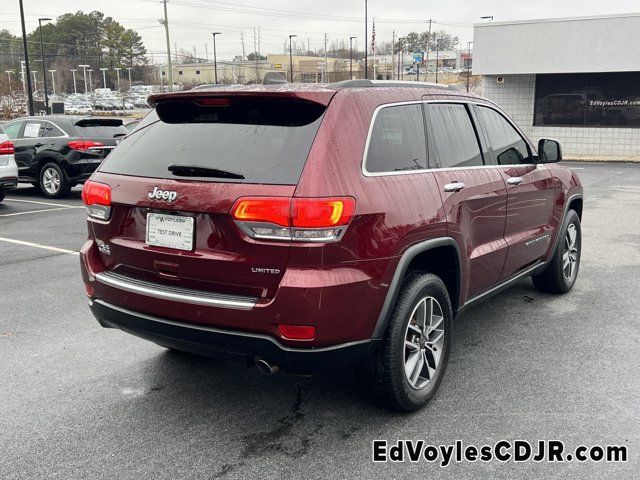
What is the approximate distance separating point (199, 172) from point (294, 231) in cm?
65

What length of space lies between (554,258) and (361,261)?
3157mm

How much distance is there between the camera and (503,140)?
4812 millimetres

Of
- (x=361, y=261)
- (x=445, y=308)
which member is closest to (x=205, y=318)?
(x=361, y=261)

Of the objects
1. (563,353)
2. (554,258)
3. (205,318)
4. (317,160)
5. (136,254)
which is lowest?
(563,353)

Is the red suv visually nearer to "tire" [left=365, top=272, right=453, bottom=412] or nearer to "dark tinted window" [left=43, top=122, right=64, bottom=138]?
"tire" [left=365, top=272, right=453, bottom=412]

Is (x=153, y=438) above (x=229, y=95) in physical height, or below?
below

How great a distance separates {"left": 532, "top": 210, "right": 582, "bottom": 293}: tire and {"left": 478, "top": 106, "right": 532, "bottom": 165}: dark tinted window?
0.95 m

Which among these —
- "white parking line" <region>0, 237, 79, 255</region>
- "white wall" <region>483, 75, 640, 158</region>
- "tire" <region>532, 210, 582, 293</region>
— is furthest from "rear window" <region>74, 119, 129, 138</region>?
"white wall" <region>483, 75, 640, 158</region>

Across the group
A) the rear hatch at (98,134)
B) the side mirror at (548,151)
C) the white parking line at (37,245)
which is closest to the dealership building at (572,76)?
the rear hatch at (98,134)

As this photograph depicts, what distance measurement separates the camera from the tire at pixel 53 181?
42.0 ft

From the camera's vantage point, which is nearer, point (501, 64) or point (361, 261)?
point (361, 261)

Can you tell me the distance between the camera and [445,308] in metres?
3.75

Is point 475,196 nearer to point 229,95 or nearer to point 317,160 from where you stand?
point 317,160

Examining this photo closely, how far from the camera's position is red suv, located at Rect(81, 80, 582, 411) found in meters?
2.94
